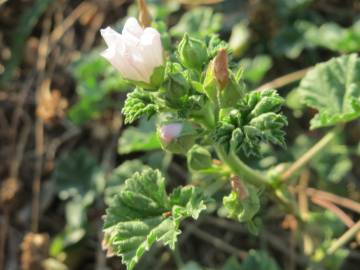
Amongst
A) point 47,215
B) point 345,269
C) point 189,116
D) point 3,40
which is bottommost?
point 345,269

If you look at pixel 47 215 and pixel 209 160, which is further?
pixel 47 215

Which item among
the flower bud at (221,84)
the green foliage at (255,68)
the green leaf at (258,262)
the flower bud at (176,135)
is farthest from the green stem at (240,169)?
the green foliage at (255,68)

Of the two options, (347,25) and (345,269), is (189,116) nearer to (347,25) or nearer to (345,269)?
(345,269)

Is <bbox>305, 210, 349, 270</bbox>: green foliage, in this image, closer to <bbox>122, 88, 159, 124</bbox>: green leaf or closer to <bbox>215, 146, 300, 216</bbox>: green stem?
<bbox>215, 146, 300, 216</bbox>: green stem

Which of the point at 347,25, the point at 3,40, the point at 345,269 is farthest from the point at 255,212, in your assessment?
the point at 3,40

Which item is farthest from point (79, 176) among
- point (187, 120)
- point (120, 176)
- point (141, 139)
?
point (187, 120)

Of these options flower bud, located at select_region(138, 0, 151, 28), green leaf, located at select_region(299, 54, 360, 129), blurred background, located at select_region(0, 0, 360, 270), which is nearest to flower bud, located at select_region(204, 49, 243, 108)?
flower bud, located at select_region(138, 0, 151, 28)

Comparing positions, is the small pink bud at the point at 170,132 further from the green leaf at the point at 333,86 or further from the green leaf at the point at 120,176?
the green leaf at the point at 120,176
